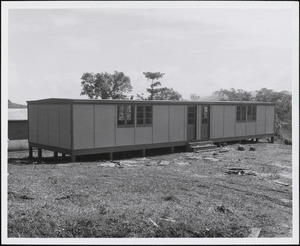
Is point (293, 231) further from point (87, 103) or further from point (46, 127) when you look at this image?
point (46, 127)

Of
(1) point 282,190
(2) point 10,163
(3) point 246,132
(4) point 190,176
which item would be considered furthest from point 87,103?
(3) point 246,132

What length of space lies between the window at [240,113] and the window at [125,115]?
7.66 meters

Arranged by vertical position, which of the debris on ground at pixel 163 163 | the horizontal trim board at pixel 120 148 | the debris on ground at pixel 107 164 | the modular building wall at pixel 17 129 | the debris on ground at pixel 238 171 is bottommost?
the debris on ground at pixel 238 171

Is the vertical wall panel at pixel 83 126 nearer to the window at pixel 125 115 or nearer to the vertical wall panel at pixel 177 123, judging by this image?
the window at pixel 125 115

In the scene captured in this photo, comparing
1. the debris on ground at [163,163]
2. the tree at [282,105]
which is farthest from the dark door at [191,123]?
the tree at [282,105]

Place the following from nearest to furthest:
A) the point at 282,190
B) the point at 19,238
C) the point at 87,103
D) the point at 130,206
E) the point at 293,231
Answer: the point at 19,238 < the point at 293,231 < the point at 130,206 < the point at 282,190 < the point at 87,103

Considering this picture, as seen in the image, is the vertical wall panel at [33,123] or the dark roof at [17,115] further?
the dark roof at [17,115]

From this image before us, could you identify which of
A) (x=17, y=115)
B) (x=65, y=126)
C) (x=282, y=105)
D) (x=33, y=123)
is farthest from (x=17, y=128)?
(x=282, y=105)

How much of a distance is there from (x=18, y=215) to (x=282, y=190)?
24.3 feet

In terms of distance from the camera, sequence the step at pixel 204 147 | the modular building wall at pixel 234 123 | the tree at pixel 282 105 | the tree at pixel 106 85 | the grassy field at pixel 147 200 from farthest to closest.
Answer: the tree at pixel 106 85
the tree at pixel 282 105
the modular building wall at pixel 234 123
the step at pixel 204 147
the grassy field at pixel 147 200

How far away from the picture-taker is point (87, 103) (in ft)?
48.4

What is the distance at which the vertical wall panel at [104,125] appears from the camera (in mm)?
15188

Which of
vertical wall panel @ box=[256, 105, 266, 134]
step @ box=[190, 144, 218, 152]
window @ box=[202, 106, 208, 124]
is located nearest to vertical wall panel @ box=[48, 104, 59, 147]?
step @ box=[190, 144, 218, 152]

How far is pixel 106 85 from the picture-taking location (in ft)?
139
